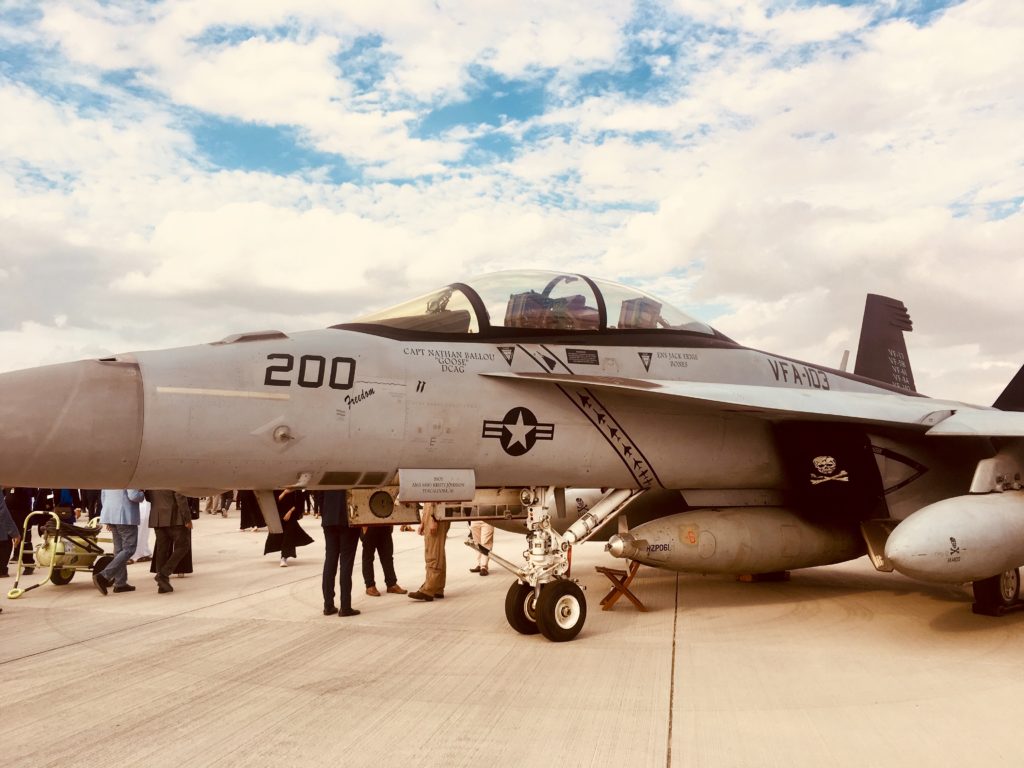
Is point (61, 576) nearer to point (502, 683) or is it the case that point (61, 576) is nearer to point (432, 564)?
point (432, 564)

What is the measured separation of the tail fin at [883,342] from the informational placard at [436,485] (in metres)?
10.1

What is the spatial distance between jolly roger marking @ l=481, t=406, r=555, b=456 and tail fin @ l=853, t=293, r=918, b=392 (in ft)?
31.1

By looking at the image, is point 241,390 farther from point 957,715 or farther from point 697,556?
point 957,715

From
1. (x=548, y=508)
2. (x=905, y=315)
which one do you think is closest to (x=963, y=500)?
(x=548, y=508)

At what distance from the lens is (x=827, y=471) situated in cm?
759

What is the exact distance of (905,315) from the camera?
14438mm

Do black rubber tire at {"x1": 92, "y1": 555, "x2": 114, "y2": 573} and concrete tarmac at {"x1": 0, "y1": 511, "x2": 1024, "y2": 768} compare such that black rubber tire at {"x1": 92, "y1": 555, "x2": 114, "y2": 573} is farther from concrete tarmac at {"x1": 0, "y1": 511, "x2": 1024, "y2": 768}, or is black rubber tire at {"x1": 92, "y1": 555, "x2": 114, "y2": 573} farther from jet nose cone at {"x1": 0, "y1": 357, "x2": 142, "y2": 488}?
jet nose cone at {"x1": 0, "y1": 357, "x2": 142, "y2": 488}

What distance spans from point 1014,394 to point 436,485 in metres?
7.33

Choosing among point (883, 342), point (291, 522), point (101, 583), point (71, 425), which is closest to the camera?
point (71, 425)

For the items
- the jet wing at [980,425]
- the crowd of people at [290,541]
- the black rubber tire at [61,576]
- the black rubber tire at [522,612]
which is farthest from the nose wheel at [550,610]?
the black rubber tire at [61,576]

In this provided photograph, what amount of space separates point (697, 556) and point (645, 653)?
1378 millimetres

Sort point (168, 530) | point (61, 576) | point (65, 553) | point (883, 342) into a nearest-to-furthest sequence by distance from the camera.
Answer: point (168, 530) < point (65, 553) < point (61, 576) < point (883, 342)

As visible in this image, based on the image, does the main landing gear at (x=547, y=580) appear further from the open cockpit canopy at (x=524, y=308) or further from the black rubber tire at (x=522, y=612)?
the open cockpit canopy at (x=524, y=308)

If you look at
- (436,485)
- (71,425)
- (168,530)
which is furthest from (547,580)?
(168,530)
